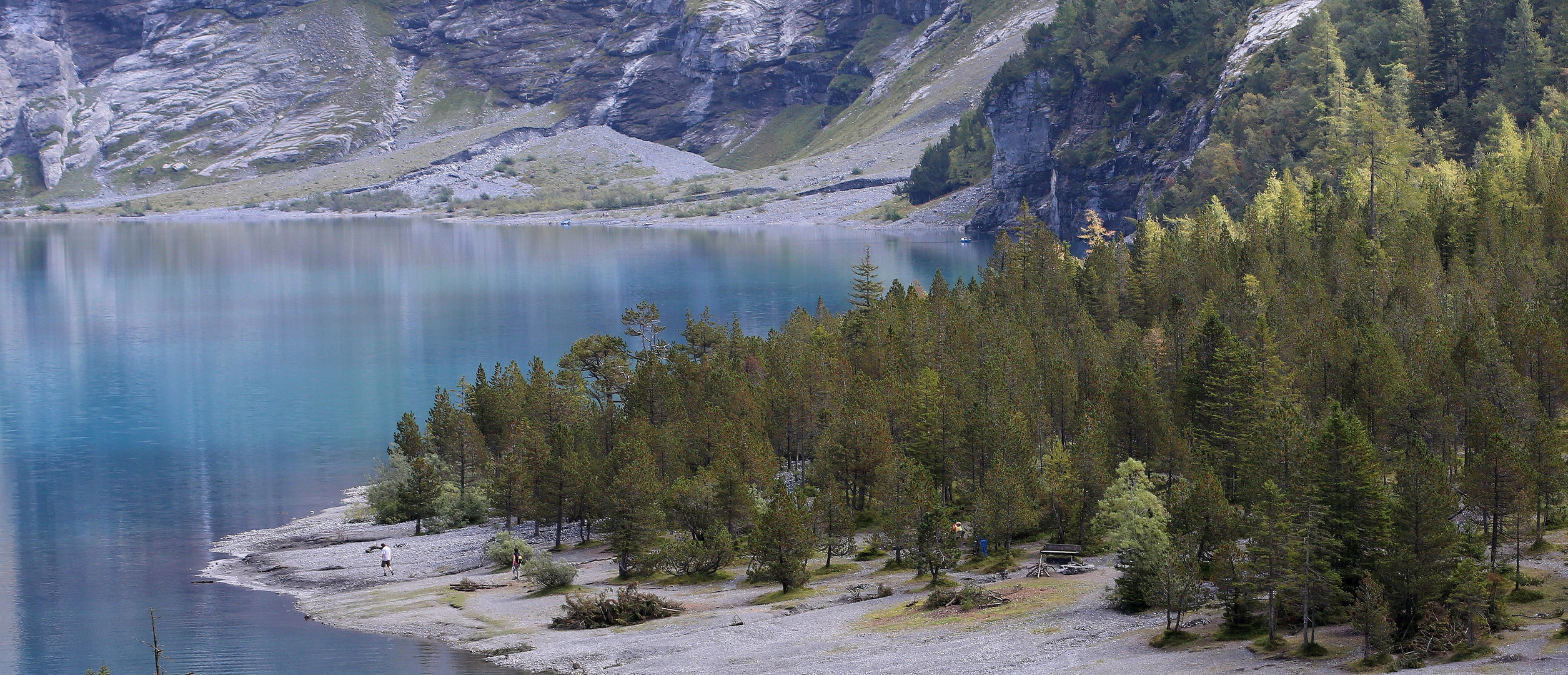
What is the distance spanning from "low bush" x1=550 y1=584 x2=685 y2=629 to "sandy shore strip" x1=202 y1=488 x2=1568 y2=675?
837mm

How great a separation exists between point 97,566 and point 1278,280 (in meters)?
79.0

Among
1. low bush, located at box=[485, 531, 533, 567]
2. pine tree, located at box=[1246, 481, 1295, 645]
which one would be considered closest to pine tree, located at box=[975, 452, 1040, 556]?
pine tree, located at box=[1246, 481, 1295, 645]

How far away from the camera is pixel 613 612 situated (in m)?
58.0

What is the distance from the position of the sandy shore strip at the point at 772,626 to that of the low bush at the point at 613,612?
84 cm

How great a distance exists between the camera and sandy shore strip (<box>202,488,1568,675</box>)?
150 feet

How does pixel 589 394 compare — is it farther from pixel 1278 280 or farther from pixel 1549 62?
pixel 1549 62

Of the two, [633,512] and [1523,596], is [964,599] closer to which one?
[633,512]

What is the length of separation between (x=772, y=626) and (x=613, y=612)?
24.1 ft

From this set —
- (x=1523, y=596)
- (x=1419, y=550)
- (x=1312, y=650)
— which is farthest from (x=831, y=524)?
(x=1523, y=596)

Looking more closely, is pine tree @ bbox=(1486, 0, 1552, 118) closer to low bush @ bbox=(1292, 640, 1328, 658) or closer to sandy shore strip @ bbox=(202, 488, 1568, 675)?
sandy shore strip @ bbox=(202, 488, 1568, 675)

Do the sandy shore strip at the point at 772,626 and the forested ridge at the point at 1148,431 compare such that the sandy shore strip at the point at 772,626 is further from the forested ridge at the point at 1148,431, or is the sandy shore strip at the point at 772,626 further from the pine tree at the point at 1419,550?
the pine tree at the point at 1419,550

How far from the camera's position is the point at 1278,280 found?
103 metres

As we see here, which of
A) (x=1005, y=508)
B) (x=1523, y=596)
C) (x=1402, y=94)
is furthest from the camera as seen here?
(x=1402, y=94)

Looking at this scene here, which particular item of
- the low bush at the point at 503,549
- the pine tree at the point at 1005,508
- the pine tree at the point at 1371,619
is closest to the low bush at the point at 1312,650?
the pine tree at the point at 1371,619
